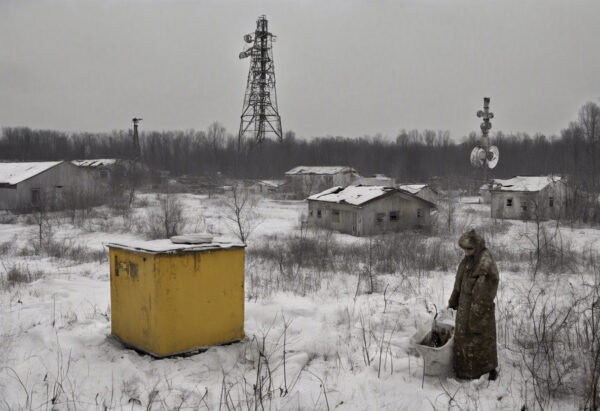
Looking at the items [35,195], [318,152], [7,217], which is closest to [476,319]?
[7,217]

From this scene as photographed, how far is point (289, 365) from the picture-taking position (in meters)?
5.09

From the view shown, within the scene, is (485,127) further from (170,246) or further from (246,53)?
(246,53)

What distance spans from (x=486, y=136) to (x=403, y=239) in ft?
21.2

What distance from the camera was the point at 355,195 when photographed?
26.0m

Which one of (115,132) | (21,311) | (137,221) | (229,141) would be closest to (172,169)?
(229,141)

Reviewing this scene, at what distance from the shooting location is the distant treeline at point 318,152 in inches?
2940

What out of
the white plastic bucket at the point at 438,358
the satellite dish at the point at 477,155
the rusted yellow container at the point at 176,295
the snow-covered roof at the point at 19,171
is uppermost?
the satellite dish at the point at 477,155

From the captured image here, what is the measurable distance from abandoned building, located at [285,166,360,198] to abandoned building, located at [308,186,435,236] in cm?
2256

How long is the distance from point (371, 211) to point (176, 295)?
66.5 feet

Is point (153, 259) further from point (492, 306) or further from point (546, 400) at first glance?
point (546, 400)

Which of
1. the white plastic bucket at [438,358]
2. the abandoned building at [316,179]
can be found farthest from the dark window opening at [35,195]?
the white plastic bucket at [438,358]

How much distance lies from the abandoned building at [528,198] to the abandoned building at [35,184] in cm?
2924

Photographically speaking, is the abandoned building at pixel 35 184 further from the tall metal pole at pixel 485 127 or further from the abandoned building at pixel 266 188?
the tall metal pole at pixel 485 127

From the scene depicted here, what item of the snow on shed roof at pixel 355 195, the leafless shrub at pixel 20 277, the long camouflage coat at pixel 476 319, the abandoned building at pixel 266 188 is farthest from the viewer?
the abandoned building at pixel 266 188
